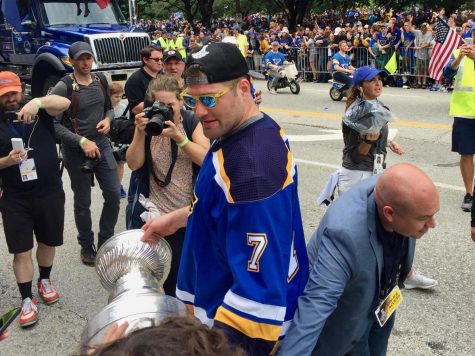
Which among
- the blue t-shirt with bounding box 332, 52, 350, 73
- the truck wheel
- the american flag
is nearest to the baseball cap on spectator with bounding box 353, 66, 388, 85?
the american flag

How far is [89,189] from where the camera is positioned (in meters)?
5.22

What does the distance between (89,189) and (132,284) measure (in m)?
3.25

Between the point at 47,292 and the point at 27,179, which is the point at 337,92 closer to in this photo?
the point at 47,292

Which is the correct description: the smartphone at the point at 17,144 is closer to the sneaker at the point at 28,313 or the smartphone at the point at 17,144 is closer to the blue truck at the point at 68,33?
the sneaker at the point at 28,313

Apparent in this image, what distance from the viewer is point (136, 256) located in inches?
95.8

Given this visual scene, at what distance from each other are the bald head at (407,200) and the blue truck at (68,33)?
446 inches

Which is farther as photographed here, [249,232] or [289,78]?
[289,78]

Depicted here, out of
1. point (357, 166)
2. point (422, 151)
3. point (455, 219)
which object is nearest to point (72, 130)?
point (357, 166)

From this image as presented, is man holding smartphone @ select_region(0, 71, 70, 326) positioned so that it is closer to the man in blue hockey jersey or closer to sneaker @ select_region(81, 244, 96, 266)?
sneaker @ select_region(81, 244, 96, 266)

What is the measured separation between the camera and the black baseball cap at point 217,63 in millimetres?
1988

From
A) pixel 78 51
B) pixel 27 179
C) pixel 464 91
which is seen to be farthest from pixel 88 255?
pixel 464 91

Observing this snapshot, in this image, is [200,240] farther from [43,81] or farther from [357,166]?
[43,81]

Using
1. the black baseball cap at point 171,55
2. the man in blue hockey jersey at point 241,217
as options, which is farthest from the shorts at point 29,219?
the man in blue hockey jersey at point 241,217

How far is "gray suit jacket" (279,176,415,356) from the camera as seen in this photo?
6.70 feet
